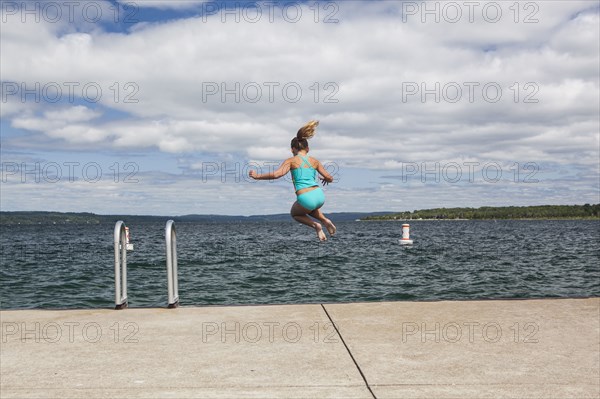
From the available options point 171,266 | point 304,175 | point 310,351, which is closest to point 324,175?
point 304,175

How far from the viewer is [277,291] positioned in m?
25.2

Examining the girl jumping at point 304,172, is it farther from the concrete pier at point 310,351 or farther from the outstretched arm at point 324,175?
the concrete pier at point 310,351

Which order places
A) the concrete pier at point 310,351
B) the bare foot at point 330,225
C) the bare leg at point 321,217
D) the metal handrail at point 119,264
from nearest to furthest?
the bare leg at point 321,217
the bare foot at point 330,225
the concrete pier at point 310,351
the metal handrail at point 119,264

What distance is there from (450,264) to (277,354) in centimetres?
3614

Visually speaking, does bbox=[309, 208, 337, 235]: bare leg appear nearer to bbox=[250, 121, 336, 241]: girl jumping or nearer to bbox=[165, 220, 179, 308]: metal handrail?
bbox=[250, 121, 336, 241]: girl jumping

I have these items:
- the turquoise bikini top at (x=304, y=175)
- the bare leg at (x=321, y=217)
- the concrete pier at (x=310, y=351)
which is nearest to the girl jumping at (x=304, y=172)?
the turquoise bikini top at (x=304, y=175)

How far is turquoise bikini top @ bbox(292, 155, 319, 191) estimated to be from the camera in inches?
131

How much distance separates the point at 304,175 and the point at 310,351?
15.1 feet

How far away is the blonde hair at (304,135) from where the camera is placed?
131 inches

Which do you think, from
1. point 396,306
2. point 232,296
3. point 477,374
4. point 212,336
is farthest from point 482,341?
point 232,296

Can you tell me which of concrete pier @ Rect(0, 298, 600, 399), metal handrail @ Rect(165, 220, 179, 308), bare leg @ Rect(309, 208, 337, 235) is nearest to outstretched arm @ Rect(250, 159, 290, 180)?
bare leg @ Rect(309, 208, 337, 235)

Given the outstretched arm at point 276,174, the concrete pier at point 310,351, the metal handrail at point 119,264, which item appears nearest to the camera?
the outstretched arm at point 276,174

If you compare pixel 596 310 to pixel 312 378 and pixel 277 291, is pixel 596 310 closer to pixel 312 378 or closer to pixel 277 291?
pixel 312 378

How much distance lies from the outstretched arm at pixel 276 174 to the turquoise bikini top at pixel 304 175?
58mm
